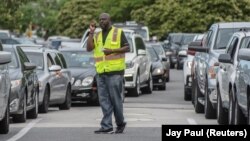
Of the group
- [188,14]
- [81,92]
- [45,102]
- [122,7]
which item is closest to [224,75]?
[45,102]

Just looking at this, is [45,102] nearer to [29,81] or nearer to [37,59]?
[37,59]

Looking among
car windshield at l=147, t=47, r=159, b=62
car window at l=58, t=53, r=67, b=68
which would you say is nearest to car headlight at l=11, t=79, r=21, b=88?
car window at l=58, t=53, r=67, b=68

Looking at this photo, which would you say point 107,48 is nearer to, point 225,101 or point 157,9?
point 225,101

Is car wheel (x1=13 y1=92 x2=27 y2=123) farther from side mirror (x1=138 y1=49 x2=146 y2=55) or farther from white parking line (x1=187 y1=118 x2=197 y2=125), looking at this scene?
side mirror (x1=138 y1=49 x2=146 y2=55)

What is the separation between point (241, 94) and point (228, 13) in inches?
2371

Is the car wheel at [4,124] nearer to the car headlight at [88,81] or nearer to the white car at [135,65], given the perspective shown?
the car headlight at [88,81]

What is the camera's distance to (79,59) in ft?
91.1

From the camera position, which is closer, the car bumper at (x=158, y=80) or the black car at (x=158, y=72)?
the black car at (x=158, y=72)

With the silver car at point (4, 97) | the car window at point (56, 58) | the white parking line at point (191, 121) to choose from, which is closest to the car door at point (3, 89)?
the silver car at point (4, 97)

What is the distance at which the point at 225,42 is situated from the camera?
21.8 metres

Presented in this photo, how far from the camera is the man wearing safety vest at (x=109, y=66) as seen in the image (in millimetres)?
16906

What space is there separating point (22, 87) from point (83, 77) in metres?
7.18

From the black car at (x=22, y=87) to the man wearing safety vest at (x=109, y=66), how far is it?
223 cm

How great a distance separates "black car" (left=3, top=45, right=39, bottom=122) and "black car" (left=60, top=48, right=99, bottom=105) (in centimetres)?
435
